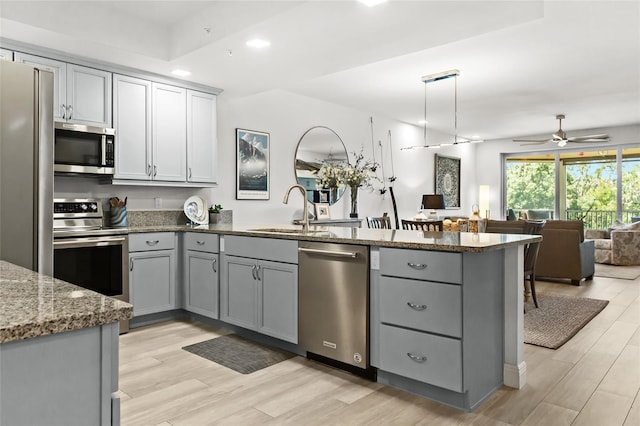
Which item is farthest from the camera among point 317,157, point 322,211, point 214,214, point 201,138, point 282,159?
point 317,157

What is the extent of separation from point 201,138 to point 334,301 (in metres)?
2.48

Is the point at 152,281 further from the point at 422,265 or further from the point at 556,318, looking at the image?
the point at 556,318

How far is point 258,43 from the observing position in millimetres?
3355

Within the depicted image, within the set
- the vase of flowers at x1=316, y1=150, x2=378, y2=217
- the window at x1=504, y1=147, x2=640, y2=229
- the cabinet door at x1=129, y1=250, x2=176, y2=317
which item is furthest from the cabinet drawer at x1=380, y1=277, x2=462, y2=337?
the window at x1=504, y1=147, x2=640, y2=229

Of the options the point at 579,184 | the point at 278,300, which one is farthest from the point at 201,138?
the point at 579,184

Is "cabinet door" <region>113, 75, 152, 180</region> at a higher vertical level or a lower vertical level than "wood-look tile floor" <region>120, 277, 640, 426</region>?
higher

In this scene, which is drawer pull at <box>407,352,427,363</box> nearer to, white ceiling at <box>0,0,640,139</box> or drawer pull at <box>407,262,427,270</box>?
drawer pull at <box>407,262,427,270</box>

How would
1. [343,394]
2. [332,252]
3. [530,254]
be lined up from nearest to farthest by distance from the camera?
[343,394]
[332,252]
[530,254]

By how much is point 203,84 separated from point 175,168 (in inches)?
35.3

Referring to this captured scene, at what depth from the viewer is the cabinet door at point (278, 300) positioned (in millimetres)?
3092

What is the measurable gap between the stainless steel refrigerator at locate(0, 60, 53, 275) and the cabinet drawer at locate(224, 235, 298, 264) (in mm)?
1470

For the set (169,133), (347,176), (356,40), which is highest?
(356,40)

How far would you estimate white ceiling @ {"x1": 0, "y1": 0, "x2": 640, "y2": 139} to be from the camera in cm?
292

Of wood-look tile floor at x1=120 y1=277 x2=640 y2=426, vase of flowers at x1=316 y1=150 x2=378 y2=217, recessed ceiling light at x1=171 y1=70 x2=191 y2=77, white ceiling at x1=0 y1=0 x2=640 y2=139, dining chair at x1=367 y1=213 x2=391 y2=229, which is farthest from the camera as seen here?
vase of flowers at x1=316 y1=150 x2=378 y2=217
